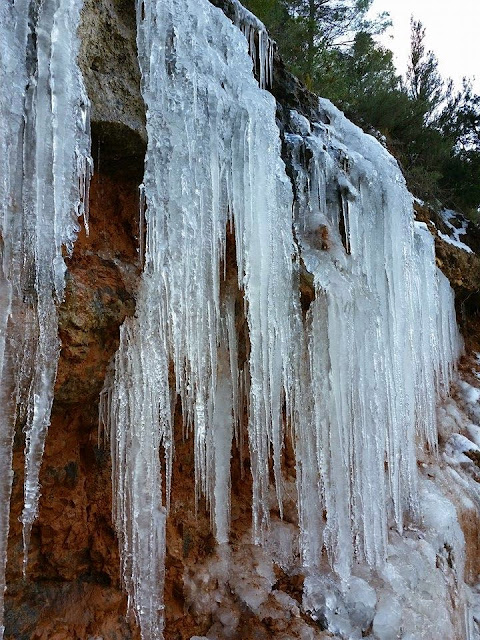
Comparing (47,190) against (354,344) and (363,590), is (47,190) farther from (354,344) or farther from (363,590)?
(363,590)

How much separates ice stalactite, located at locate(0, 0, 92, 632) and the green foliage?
205 inches

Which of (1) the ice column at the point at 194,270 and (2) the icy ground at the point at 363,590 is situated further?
(2) the icy ground at the point at 363,590

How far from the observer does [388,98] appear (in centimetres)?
775

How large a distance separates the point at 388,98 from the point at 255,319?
6336mm

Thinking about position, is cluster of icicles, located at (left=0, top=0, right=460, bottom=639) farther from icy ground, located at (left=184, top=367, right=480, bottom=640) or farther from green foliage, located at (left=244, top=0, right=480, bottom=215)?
green foliage, located at (left=244, top=0, right=480, bottom=215)

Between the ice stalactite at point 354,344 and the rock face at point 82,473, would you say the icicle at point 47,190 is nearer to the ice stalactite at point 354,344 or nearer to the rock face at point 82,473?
the rock face at point 82,473

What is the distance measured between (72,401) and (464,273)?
5.45 metres

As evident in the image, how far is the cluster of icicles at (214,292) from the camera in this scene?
1.98m

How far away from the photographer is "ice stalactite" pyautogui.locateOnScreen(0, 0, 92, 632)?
1899 mm

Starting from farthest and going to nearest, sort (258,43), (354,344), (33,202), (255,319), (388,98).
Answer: (388,98), (258,43), (354,344), (255,319), (33,202)

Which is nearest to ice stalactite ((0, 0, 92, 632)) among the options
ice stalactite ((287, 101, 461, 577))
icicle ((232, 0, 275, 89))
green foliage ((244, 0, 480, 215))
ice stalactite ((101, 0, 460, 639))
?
ice stalactite ((101, 0, 460, 639))

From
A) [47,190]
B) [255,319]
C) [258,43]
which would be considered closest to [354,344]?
[255,319]

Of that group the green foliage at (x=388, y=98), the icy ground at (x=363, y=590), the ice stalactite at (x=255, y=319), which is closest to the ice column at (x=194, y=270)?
the ice stalactite at (x=255, y=319)

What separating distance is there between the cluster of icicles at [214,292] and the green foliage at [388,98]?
11.7 feet
